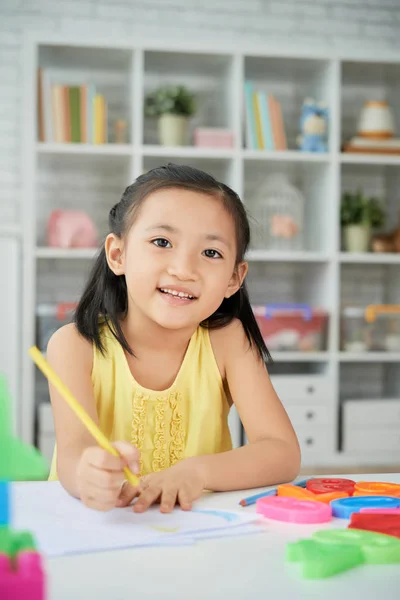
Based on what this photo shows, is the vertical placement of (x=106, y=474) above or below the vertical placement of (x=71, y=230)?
below

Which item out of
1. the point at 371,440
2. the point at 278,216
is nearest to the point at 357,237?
the point at 278,216

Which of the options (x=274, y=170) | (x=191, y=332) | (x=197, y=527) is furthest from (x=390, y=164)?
(x=197, y=527)

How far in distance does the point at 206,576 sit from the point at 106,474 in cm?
21

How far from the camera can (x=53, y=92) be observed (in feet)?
10.7

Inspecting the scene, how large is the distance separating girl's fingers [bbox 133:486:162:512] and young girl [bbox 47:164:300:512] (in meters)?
0.07

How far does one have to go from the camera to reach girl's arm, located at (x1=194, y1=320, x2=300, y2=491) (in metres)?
0.98

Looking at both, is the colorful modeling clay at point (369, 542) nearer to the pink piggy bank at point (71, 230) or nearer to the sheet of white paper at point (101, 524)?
the sheet of white paper at point (101, 524)

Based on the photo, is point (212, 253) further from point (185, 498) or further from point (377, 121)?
point (377, 121)

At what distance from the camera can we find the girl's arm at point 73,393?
3.30 feet

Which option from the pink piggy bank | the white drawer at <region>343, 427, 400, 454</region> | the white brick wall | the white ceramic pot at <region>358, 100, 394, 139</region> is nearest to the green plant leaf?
the white brick wall

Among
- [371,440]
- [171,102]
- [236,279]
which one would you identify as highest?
[171,102]

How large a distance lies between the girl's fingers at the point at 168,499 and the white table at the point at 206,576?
12 cm

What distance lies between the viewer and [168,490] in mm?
857

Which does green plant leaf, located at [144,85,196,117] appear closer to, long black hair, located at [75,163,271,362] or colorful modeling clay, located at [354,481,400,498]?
long black hair, located at [75,163,271,362]
